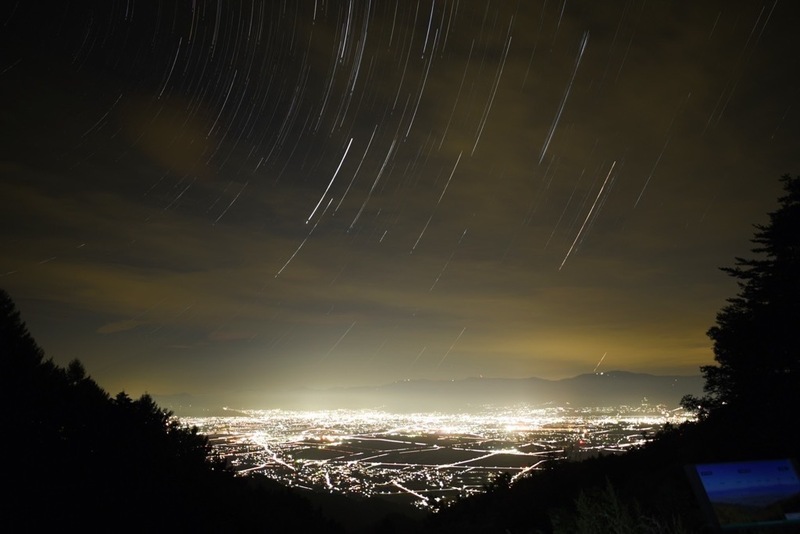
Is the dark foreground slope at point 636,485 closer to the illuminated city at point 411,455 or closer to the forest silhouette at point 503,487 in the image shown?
the forest silhouette at point 503,487

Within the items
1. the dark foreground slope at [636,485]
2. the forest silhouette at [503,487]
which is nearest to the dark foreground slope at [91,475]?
the forest silhouette at [503,487]

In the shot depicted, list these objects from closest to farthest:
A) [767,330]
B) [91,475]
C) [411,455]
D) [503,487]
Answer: [767,330] < [91,475] < [503,487] < [411,455]

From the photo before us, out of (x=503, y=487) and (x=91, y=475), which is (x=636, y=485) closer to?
(x=503, y=487)

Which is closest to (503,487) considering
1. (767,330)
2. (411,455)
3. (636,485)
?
(636,485)

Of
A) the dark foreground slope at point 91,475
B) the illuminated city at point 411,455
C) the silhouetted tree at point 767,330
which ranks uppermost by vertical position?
the silhouetted tree at point 767,330

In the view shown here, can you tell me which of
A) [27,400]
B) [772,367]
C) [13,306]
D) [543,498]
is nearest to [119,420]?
[27,400]

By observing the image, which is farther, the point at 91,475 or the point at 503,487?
the point at 503,487
